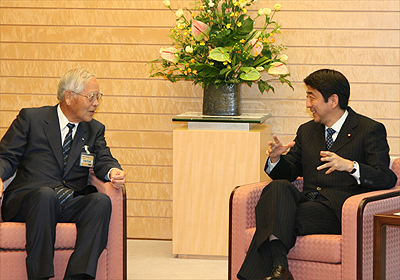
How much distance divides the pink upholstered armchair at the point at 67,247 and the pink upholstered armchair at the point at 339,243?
2.14 feet

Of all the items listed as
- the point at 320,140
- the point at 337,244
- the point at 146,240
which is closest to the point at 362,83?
the point at 320,140

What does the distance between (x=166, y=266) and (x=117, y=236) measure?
3.03 ft

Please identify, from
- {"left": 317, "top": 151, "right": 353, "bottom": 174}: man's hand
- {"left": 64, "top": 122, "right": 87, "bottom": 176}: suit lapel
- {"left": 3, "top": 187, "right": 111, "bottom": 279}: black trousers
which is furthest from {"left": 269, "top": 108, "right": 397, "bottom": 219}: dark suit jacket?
{"left": 64, "top": 122, "right": 87, "bottom": 176}: suit lapel

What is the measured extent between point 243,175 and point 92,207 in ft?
4.44

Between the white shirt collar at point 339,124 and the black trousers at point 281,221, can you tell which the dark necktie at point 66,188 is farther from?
the white shirt collar at point 339,124

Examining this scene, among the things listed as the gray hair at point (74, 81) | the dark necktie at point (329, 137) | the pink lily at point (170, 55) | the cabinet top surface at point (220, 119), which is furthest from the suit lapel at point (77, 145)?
the dark necktie at point (329, 137)

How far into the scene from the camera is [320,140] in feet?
10.8

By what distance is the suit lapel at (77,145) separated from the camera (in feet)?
10.7

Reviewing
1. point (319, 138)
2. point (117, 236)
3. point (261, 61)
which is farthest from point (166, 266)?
point (261, 61)

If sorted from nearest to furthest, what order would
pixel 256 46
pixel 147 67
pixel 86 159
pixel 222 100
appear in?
pixel 86 159, pixel 256 46, pixel 222 100, pixel 147 67

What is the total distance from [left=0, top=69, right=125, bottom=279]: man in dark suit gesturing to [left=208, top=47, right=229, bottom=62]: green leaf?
0.90 metres

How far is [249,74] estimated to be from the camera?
3.84m

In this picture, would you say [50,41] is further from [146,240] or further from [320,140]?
A: [320,140]

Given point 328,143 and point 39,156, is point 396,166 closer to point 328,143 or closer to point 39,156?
point 328,143
